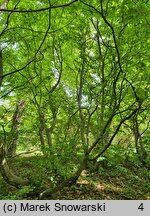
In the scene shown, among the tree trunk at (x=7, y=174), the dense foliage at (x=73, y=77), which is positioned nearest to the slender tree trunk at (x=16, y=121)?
the dense foliage at (x=73, y=77)

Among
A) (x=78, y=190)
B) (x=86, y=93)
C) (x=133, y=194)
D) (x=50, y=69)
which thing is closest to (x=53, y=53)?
(x=50, y=69)

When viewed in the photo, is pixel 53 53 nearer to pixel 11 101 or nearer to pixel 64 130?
pixel 64 130

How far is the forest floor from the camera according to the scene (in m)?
5.98

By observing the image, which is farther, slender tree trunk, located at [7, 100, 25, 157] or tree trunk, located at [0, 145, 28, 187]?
slender tree trunk, located at [7, 100, 25, 157]

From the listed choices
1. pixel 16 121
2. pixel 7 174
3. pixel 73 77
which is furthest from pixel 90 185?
pixel 73 77

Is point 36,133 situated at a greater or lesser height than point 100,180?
greater

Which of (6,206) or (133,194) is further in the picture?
(133,194)

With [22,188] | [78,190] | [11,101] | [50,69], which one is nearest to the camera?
[22,188]

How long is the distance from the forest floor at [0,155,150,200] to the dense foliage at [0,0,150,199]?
0.31 feet

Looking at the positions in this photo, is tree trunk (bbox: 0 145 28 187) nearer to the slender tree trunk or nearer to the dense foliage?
the dense foliage

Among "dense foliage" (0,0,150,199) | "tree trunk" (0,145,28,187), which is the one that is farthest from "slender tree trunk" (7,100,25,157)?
"tree trunk" (0,145,28,187)

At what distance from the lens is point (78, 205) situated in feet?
14.1

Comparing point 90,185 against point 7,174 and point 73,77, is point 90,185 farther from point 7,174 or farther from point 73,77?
point 73,77

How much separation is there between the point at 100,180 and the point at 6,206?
4183mm
